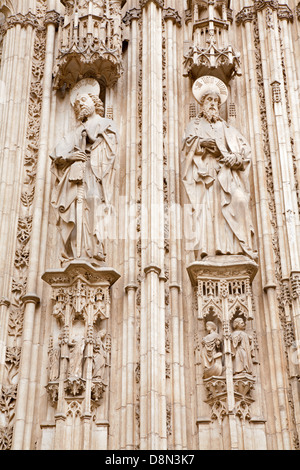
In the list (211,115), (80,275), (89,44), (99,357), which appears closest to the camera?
(99,357)

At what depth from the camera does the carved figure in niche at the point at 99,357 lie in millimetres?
11312

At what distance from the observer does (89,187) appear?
12.5m

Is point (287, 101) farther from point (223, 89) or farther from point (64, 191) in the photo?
point (64, 191)

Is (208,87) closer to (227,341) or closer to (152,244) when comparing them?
(152,244)

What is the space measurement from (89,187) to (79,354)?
2465 mm

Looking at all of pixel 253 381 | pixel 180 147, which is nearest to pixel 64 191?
pixel 180 147

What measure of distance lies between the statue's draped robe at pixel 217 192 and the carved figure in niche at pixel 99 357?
1763 mm

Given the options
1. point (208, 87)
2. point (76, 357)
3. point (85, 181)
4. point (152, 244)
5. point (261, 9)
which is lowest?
point (76, 357)

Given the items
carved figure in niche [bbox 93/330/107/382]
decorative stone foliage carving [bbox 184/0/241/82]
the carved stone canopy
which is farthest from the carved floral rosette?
decorative stone foliage carving [bbox 184/0/241/82]

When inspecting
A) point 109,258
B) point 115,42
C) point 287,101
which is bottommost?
point 109,258

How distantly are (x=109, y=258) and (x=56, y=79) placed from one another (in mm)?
3270

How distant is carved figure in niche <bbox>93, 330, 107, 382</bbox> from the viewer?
445 inches

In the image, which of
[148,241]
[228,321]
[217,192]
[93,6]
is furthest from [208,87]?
[228,321]

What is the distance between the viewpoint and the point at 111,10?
46.4 ft
